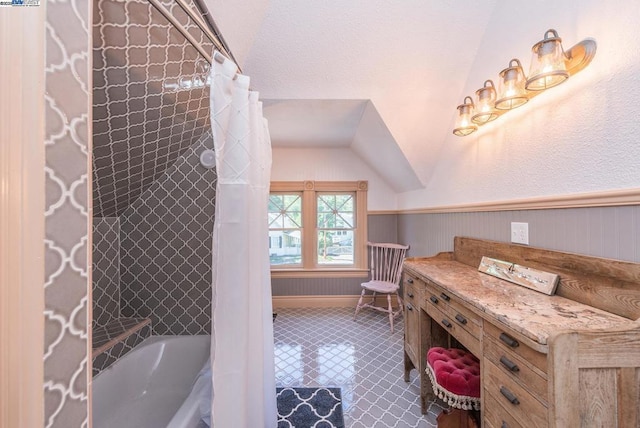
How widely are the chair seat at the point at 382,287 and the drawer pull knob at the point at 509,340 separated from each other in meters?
2.02

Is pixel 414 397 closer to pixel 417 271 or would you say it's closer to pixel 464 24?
pixel 417 271

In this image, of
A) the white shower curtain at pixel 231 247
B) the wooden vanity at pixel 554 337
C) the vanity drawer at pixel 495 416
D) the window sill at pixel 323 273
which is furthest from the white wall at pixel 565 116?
the window sill at pixel 323 273

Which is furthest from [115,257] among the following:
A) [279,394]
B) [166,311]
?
[279,394]

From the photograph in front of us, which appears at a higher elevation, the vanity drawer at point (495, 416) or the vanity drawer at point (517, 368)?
the vanity drawer at point (517, 368)

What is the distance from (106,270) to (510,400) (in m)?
2.26

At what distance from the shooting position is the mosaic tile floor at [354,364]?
1639 mm

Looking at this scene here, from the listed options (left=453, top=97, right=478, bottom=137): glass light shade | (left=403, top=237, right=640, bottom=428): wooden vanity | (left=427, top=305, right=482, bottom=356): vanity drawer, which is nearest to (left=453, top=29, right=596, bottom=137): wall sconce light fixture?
(left=453, top=97, right=478, bottom=137): glass light shade

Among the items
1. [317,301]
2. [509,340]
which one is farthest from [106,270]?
[317,301]

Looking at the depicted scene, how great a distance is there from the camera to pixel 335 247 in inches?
141

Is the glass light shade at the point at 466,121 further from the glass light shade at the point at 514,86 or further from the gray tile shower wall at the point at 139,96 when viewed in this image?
the gray tile shower wall at the point at 139,96

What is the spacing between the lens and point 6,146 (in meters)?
0.38

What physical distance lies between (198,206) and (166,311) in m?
0.80

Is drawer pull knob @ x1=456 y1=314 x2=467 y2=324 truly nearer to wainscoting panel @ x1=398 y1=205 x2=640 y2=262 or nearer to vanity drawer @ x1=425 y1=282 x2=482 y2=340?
vanity drawer @ x1=425 y1=282 x2=482 y2=340

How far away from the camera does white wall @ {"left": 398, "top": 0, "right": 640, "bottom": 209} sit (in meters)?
0.87
